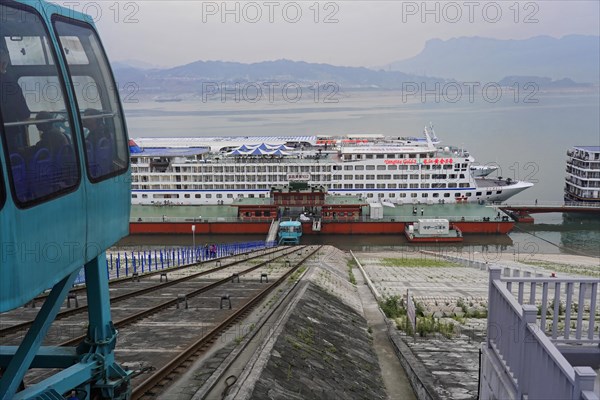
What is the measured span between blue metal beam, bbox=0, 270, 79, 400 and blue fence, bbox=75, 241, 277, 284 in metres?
11.9

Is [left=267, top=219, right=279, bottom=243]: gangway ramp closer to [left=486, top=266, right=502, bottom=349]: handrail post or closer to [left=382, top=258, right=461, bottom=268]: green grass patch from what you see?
[left=382, top=258, right=461, bottom=268]: green grass patch

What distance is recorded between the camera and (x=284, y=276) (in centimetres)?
1566

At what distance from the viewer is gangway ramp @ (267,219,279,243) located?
122 ft

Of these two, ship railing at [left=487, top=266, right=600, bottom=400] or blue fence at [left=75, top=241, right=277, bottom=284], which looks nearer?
ship railing at [left=487, top=266, right=600, bottom=400]

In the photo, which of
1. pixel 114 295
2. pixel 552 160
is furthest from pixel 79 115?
pixel 552 160

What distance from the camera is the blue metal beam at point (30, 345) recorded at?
3.71m

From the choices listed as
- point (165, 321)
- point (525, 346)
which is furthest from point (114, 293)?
point (525, 346)

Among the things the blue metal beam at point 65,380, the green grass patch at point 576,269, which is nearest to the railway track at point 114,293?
the blue metal beam at point 65,380

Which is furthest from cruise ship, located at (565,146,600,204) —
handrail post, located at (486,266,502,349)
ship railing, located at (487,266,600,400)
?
handrail post, located at (486,266,502,349)

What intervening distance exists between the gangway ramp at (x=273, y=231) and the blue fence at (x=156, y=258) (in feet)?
2.07

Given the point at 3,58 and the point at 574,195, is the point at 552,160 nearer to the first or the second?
the point at 574,195

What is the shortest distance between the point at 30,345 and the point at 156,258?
17.3 m

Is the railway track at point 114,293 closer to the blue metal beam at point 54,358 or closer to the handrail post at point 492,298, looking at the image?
the blue metal beam at point 54,358

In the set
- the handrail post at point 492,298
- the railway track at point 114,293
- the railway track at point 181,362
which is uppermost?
the handrail post at point 492,298
